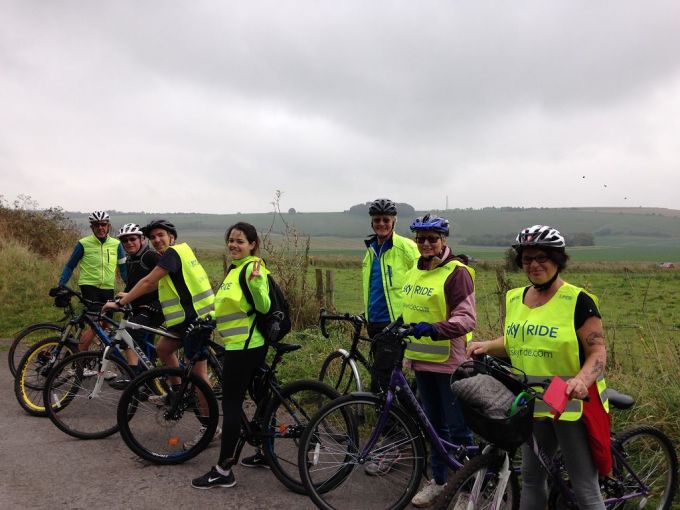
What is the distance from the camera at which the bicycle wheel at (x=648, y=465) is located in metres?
3.16

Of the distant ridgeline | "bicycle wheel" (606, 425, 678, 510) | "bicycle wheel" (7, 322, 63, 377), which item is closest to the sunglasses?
"bicycle wheel" (606, 425, 678, 510)

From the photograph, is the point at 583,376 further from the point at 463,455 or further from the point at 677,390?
the point at 677,390

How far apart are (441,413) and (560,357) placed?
4.41 feet

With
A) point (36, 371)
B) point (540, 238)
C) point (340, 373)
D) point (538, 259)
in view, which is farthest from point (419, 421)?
point (36, 371)

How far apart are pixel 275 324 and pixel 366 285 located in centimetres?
123

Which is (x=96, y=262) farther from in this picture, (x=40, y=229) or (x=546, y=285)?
(x=40, y=229)

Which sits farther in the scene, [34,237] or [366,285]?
[34,237]

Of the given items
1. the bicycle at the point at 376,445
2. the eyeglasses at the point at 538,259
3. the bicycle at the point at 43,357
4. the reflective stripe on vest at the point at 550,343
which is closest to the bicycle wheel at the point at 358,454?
the bicycle at the point at 376,445

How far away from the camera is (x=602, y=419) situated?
2.66 meters

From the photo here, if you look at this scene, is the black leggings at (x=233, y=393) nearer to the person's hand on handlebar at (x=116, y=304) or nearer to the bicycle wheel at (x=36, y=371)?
the person's hand on handlebar at (x=116, y=304)

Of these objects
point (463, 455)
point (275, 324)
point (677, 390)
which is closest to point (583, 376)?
point (463, 455)

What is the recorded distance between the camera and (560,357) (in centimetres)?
265

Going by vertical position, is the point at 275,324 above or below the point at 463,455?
above

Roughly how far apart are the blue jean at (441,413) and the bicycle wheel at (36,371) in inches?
161
